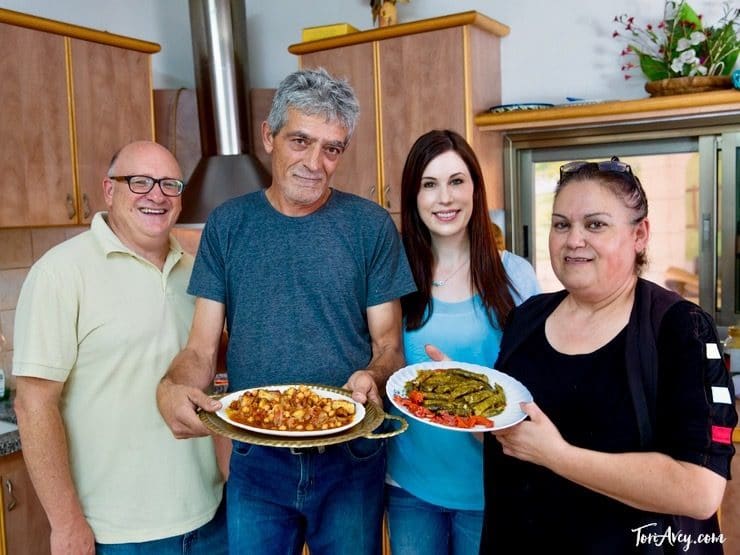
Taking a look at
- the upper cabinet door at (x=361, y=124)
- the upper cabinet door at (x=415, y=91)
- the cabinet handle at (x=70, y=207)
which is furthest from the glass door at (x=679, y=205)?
the cabinet handle at (x=70, y=207)

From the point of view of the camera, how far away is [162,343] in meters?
1.78

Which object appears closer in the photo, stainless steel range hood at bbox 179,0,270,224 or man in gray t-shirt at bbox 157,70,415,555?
man in gray t-shirt at bbox 157,70,415,555

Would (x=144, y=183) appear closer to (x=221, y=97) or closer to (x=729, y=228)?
(x=221, y=97)

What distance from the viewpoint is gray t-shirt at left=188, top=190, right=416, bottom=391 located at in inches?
68.2

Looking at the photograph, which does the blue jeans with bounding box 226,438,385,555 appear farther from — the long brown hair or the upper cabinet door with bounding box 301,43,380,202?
the upper cabinet door with bounding box 301,43,380,202

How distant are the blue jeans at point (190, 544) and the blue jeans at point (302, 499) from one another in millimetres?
119

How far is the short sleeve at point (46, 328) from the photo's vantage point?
1.64 m

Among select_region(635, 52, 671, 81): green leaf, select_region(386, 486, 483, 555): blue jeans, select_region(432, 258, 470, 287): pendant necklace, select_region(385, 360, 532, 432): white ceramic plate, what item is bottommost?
select_region(386, 486, 483, 555): blue jeans

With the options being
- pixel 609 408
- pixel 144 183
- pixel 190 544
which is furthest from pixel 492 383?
pixel 144 183

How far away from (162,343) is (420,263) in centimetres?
70

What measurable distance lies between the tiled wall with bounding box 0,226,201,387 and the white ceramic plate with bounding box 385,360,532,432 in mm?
2116

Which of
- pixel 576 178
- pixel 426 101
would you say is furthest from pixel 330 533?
pixel 426 101

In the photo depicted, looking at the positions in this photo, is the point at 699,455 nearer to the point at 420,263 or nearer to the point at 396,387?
the point at 396,387

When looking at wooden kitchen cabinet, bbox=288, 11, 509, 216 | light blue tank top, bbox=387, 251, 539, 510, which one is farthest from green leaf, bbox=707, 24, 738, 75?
light blue tank top, bbox=387, 251, 539, 510
